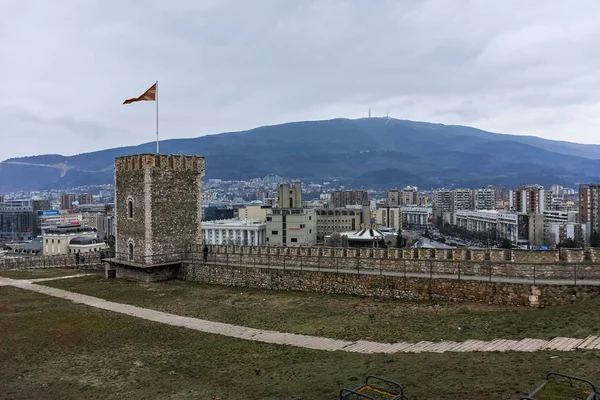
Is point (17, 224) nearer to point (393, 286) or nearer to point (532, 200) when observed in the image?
point (532, 200)

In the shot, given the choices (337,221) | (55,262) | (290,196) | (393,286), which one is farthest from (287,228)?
(393,286)

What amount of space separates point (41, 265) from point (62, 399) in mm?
32001

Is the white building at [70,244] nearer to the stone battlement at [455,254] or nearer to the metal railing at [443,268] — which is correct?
the stone battlement at [455,254]

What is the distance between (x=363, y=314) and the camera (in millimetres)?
15508

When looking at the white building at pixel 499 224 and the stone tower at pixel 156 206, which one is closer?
the stone tower at pixel 156 206

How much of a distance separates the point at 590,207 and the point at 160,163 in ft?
412

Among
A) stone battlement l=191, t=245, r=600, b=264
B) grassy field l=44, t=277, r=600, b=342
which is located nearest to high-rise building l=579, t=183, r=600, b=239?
stone battlement l=191, t=245, r=600, b=264

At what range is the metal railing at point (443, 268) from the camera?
1587cm

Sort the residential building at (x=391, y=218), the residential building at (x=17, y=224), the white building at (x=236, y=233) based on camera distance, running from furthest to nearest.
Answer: the residential building at (x=17, y=224), the residential building at (x=391, y=218), the white building at (x=236, y=233)

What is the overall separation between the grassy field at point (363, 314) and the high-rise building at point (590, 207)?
115868 millimetres

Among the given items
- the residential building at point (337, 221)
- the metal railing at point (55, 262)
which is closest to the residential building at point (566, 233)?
the residential building at point (337, 221)

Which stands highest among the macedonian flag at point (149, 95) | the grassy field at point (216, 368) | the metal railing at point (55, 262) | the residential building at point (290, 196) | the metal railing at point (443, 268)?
the macedonian flag at point (149, 95)

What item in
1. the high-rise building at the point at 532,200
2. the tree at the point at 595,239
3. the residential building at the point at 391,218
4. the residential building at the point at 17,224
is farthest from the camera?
the residential building at the point at 17,224

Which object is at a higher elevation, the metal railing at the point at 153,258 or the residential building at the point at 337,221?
the metal railing at the point at 153,258
